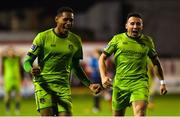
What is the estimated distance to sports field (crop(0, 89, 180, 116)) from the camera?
19.0 meters

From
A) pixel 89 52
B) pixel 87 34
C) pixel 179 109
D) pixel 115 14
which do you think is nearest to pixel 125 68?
pixel 179 109

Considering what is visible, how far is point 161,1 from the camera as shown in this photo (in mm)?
35062

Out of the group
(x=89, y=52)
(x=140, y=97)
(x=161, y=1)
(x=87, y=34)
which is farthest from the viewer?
(x=161, y=1)

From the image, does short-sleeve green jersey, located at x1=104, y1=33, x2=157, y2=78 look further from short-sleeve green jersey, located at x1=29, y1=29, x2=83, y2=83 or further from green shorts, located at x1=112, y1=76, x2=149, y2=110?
short-sleeve green jersey, located at x1=29, y1=29, x2=83, y2=83

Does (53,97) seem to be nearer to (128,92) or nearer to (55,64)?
(55,64)

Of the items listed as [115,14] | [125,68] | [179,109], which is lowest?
[179,109]

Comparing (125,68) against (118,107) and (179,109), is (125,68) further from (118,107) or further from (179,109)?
(179,109)

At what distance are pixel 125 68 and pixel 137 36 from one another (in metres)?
0.57

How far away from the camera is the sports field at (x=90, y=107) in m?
19.0

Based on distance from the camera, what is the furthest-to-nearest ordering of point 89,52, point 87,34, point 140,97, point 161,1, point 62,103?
point 161,1
point 87,34
point 89,52
point 140,97
point 62,103

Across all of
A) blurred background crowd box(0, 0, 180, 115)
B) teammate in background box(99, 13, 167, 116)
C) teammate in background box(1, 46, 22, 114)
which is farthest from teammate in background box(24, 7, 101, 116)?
blurred background crowd box(0, 0, 180, 115)

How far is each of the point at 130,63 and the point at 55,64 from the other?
162cm

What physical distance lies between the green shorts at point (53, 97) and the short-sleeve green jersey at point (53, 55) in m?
0.11

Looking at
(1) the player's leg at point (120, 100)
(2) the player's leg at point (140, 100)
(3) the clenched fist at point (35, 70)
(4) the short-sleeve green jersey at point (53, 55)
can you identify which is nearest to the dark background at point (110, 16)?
(1) the player's leg at point (120, 100)
